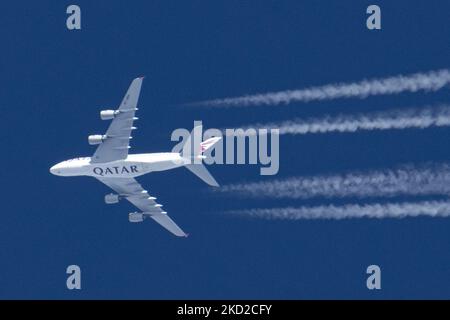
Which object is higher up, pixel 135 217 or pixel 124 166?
pixel 124 166

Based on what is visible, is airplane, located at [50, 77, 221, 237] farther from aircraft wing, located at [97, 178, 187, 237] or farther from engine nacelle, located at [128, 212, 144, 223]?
engine nacelle, located at [128, 212, 144, 223]

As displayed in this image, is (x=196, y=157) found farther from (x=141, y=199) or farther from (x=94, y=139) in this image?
(x=141, y=199)

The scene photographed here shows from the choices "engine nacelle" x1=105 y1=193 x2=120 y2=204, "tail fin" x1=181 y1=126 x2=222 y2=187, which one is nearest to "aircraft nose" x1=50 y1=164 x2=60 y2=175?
"engine nacelle" x1=105 y1=193 x2=120 y2=204

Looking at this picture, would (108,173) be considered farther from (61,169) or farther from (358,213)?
(358,213)

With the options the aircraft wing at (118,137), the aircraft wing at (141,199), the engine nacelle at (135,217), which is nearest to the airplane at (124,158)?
the aircraft wing at (118,137)

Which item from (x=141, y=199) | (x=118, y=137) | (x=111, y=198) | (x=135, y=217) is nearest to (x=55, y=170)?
(x=111, y=198)
